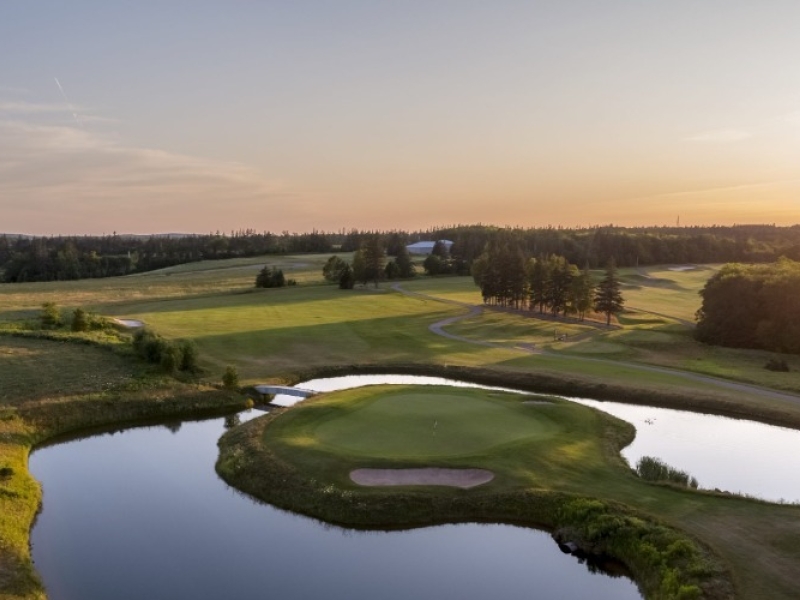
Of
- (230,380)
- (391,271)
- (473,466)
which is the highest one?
(391,271)

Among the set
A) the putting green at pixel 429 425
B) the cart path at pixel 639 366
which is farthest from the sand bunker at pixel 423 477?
the cart path at pixel 639 366

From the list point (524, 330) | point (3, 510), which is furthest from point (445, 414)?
point (524, 330)

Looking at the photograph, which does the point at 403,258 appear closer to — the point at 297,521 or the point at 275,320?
the point at 275,320

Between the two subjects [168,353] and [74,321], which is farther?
[74,321]

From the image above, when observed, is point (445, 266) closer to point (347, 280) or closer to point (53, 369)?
point (347, 280)

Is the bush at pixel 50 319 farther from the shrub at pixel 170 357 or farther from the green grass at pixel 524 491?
the green grass at pixel 524 491

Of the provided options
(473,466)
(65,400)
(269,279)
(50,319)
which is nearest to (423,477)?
(473,466)
